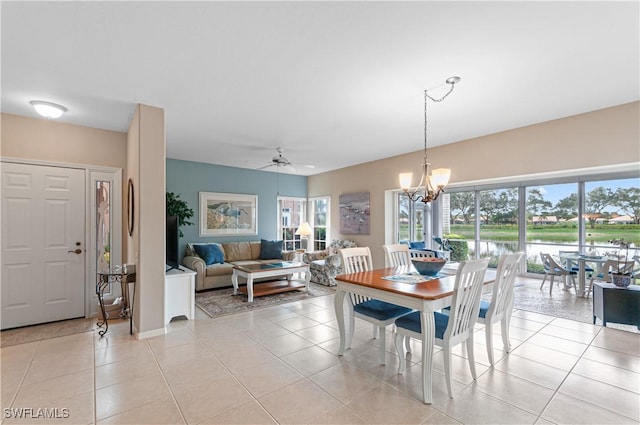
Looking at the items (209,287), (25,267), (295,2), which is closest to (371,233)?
(209,287)

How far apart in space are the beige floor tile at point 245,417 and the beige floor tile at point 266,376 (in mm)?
149

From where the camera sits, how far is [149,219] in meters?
3.25

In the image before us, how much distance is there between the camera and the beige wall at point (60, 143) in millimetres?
3529

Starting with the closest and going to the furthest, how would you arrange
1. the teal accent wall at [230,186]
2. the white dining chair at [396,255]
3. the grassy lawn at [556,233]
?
the white dining chair at [396,255] < the grassy lawn at [556,233] < the teal accent wall at [230,186]

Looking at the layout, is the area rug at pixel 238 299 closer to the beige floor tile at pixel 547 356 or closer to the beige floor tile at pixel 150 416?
the beige floor tile at pixel 150 416

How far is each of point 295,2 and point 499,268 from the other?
2.50 meters

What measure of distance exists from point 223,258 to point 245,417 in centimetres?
442

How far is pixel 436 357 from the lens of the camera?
2783 mm

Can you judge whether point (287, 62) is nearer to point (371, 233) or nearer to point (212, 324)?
point (212, 324)

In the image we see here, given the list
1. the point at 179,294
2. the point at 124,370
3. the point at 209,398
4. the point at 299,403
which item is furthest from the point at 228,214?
the point at 299,403

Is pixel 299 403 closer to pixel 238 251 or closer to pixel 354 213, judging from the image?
pixel 238 251

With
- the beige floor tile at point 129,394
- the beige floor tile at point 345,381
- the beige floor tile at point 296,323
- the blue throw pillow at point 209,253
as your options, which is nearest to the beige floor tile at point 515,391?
the beige floor tile at point 345,381

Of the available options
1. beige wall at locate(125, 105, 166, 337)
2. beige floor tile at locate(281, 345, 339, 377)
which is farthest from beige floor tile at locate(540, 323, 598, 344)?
beige wall at locate(125, 105, 166, 337)

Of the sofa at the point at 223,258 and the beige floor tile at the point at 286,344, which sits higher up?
the sofa at the point at 223,258
